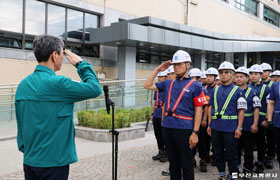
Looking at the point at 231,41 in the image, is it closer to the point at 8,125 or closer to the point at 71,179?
the point at 8,125

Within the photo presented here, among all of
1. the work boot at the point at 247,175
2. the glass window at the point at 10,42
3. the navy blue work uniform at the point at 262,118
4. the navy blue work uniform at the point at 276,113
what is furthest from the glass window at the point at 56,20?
the work boot at the point at 247,175

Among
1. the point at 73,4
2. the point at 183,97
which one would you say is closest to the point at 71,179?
the point at 183,97

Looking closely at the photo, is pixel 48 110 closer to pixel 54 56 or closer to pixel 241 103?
pixel 54 56

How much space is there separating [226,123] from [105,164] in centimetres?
261

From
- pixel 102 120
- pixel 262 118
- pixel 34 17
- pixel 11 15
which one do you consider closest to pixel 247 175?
pixel 262 118

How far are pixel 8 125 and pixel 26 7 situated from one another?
22.6 feet

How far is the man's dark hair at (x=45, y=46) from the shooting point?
2.14 meters

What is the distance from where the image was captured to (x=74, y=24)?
50.7 feet

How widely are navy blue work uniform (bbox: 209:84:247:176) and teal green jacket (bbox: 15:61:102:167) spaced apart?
296cm

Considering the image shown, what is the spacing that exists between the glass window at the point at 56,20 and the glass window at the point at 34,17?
378mm

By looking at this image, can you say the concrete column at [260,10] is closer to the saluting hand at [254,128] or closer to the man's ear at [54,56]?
the saluting hand at [254,128]

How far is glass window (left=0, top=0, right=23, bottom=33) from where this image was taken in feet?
40.5

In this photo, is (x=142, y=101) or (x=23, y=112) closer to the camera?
(x=23, y=112)

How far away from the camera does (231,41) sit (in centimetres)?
2092
